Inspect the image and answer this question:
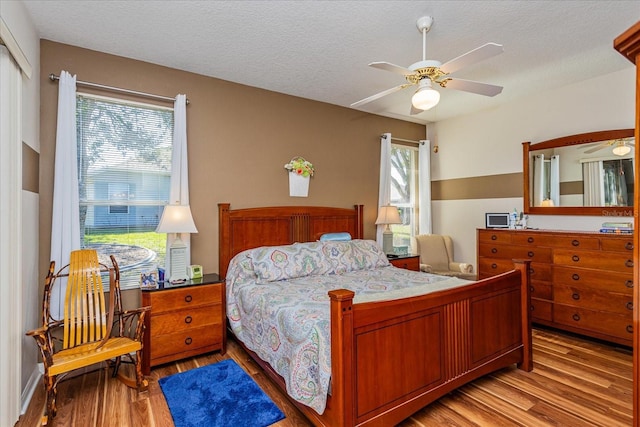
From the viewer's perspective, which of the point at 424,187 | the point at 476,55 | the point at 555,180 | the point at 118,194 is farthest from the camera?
the point at 424,187

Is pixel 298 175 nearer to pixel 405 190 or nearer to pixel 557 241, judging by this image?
pixel 405 190

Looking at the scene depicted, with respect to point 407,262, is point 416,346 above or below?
below

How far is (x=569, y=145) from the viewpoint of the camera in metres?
3.79

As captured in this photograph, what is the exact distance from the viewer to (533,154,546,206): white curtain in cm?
404

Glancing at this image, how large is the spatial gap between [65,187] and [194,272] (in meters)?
1.26

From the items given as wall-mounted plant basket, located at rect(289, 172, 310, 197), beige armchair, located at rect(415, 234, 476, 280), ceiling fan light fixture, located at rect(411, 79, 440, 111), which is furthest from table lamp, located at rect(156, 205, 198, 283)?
beige armchair, located at rect(415, 234, 476, 280)

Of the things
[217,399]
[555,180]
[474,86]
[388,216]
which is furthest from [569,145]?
[217,399]

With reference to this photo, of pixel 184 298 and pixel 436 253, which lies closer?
pixel 184 298

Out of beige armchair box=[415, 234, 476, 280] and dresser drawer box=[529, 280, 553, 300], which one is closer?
dresser drawer box=[529, 280, 553, 300]

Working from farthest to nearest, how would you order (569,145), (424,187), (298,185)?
1. (424,187)
2. (298,185)
3. (569,145)

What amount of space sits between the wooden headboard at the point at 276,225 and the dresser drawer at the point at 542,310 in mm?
2200

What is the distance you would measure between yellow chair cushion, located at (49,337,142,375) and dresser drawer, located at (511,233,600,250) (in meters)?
4.01

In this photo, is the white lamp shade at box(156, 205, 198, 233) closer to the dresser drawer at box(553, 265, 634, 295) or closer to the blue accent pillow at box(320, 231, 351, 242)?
the blue accent pillow at box(320, 231, 351, 242)

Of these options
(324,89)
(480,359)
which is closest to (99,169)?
(324,89)
